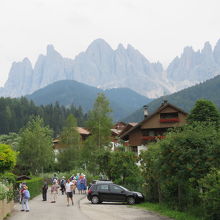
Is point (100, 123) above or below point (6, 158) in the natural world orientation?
above

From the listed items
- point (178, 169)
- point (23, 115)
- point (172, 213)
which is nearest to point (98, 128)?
point (178, 169)

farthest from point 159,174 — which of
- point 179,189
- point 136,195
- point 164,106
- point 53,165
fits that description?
point 53,165

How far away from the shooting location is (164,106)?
5238 centimetres

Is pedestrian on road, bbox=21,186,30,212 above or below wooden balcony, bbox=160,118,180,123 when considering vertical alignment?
below

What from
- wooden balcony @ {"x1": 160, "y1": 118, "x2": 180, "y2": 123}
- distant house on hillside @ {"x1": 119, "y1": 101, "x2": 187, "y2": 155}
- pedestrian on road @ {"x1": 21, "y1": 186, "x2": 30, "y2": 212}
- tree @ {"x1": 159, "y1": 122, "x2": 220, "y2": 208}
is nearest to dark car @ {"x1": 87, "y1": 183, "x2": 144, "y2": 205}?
pedestrian on road @ {"x1": 21, "y1": 186, "x2": 30, "y2": 212}

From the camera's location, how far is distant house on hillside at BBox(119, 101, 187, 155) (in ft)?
172

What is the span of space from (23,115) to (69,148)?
103 metres

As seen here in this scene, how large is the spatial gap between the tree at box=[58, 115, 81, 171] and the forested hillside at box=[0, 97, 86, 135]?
86.7 m

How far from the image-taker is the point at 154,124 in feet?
173

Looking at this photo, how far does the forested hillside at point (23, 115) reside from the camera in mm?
160625

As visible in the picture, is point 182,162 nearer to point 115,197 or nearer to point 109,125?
point 115,197

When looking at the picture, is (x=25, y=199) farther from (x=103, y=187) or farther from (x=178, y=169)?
(x=178, y=169)

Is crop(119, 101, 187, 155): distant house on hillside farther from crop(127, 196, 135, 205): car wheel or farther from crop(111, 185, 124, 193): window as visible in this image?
crop(127, 196, 135, 205): car wheel

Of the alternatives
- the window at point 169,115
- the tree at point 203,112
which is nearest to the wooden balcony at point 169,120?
the window at point 169,115
